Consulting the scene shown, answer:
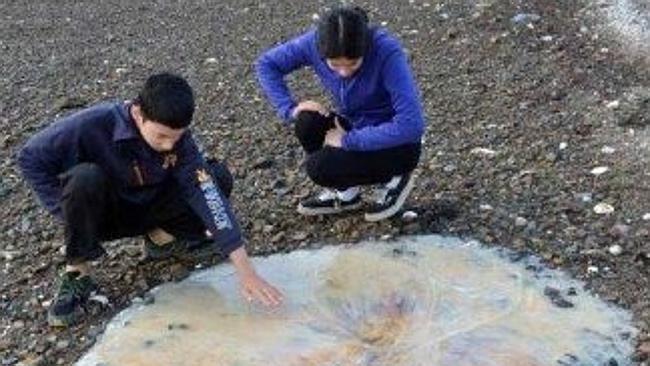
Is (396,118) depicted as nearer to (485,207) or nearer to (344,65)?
(344,65)

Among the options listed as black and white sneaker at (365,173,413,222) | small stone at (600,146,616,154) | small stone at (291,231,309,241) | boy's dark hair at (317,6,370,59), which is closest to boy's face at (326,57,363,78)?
boy's dark hair at (317,6,370,59)

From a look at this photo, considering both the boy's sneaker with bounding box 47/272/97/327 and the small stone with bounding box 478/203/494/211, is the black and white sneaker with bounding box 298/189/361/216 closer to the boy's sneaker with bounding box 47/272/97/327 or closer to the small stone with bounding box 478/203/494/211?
the small stone with bounding box 478/203/494/211

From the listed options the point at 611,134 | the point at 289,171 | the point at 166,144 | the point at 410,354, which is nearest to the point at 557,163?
the point at 611,134

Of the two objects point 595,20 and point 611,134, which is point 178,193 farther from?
point 595,20

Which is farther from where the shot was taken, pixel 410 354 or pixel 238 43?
pixel 238 43

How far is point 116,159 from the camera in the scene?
381 centimetres

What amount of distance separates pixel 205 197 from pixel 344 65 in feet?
2.58

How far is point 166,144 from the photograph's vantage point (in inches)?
145

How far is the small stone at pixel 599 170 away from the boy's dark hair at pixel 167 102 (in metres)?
2.23

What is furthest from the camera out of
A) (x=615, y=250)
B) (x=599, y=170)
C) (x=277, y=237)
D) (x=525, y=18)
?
(x=525, y=18)

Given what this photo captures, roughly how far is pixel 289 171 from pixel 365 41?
1.39 m

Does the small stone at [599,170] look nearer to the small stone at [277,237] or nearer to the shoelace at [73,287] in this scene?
the small stone at [277,237]

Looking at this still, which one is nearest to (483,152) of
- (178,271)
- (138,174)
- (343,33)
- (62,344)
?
(343,33)

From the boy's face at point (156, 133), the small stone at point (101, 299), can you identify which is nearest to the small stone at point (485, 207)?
the boy's face at point (156, 133)
